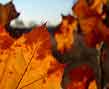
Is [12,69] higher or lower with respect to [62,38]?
higher

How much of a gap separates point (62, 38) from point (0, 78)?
299 cm

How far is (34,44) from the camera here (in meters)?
1.65

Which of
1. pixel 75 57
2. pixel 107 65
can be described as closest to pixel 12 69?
pixel 107 65

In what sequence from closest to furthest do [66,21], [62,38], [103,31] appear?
[103,31] < [66,21] < [62,38]

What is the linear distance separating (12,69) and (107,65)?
434 inches

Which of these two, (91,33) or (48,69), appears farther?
(91,33)

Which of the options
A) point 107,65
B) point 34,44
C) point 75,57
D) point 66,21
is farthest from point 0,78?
point 75,57

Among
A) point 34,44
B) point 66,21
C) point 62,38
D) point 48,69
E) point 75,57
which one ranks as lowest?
point 75,57

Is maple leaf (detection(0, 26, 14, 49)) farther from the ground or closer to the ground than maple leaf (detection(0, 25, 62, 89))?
farther from the ground

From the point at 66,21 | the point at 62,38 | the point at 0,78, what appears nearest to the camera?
the point at 0,78

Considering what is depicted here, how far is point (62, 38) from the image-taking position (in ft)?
14.8

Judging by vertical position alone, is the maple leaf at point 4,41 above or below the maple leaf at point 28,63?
above

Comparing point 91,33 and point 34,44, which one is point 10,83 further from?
point 91,33

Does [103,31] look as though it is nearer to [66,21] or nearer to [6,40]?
[66,21]
